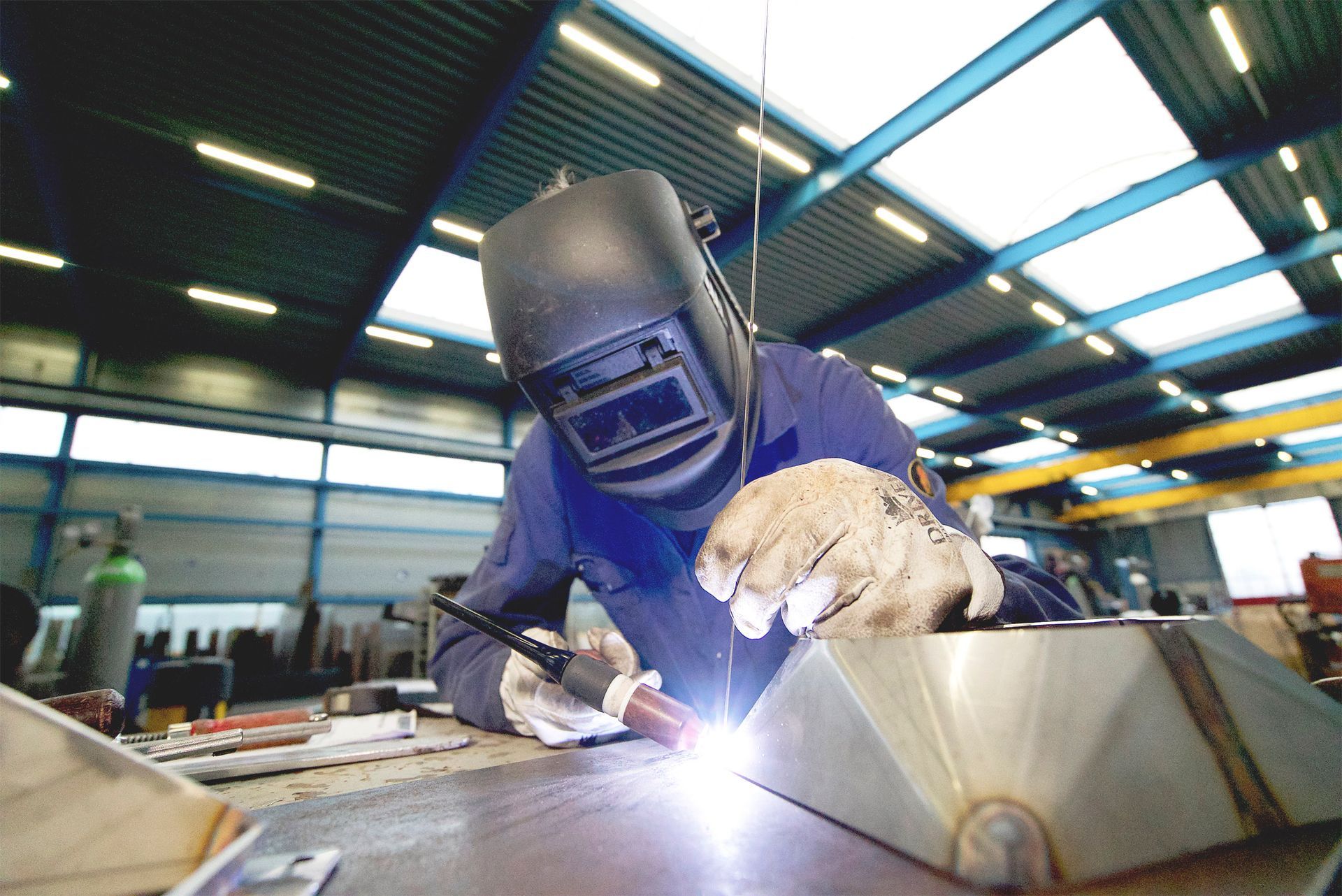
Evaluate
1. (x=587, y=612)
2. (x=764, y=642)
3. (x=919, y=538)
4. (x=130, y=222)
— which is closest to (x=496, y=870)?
(x=919, y=538)

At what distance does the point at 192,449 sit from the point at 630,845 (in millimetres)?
7381

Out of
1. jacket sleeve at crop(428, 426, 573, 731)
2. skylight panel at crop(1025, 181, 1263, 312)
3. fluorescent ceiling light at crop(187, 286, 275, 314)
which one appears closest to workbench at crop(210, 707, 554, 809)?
jacket sleeve at crop(428, 426, 573, 731)

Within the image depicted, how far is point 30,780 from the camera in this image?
35 cm

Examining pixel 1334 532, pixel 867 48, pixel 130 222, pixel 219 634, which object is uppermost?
pixel 867 48

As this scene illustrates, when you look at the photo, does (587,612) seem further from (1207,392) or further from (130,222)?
(1207,392)

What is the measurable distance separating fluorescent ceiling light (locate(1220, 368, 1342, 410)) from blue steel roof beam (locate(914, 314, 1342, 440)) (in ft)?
5.11

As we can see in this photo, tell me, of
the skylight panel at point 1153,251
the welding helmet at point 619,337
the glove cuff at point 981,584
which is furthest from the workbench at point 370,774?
the skylight panel at point 1153,251

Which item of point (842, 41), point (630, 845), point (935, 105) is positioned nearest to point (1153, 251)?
point (935, 105)

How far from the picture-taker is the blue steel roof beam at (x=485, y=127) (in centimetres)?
329

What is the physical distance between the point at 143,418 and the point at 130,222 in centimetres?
205

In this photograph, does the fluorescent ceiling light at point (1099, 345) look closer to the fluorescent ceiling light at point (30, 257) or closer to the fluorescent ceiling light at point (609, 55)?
the fluorescent ceiling light at point (609, 55)

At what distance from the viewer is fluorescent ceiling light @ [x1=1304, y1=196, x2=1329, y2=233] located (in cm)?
472

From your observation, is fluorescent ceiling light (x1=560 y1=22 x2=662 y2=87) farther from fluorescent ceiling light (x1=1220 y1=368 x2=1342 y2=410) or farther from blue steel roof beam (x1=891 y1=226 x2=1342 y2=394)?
fluorescent ceiling light (x1=1220 y1=368 x2=1342 y2=410)

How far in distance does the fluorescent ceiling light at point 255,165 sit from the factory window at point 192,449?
3194mm
